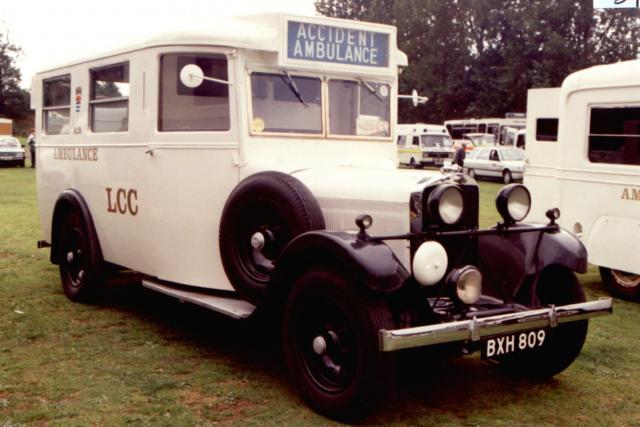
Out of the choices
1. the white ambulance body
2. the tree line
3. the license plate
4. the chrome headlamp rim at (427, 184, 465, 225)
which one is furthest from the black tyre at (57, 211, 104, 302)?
the tree line

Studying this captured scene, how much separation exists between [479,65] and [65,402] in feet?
156

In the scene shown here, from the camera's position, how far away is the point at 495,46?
49656 millimetres

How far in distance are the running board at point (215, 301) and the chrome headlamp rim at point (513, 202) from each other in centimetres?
182

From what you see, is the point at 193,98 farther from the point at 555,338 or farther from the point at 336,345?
the point at 555,338

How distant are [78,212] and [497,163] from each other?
23913 millimetres

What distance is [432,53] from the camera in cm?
5159

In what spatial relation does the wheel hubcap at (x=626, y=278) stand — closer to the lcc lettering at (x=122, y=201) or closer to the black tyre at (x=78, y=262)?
the lcc lettering at (x=122, y=201)

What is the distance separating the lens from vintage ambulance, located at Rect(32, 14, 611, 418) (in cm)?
446

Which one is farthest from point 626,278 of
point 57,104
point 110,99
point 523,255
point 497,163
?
point 497,163

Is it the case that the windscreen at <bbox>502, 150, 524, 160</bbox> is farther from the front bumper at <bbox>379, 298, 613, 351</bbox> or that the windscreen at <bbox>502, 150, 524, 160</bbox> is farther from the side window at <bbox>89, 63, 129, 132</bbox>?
the front bumper at <bbox>379, 298, 613, 351</bbox>

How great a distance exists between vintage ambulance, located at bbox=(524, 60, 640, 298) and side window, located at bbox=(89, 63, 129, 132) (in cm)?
516

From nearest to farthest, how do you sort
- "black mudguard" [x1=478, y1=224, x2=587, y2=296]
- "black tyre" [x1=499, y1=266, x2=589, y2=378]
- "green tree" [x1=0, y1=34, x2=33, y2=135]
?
"black mudguard" [x1=478, y1=224, x2=587, y2=296], "black tyre" [x1=499, y1=266, x2=589, y2=378], "green tree" [x1=0, y1=34, x2=33, y2=135]

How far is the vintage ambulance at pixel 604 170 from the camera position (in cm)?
822

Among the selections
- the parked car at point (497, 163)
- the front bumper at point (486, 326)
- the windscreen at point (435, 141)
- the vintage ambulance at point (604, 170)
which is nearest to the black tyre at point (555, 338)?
the front bumper at point (486, 326)
